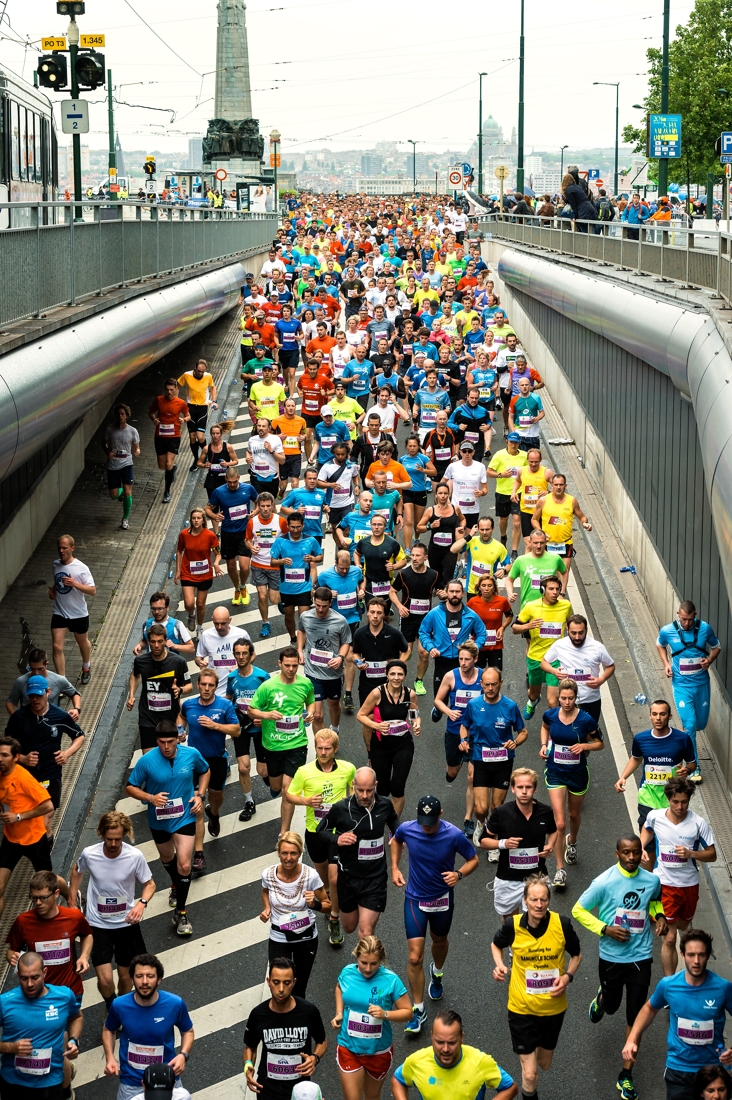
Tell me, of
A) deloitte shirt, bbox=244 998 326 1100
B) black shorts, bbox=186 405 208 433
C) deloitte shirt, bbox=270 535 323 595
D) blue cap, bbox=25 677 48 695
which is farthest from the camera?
black shorts, bbox=186 405 208 433

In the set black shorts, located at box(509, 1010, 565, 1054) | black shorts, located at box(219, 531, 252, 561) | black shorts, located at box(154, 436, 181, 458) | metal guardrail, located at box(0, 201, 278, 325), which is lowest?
black shorts, located at box(509, 1010, 565, 1054)

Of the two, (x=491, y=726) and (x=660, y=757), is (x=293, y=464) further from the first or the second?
(x=660, y=757)

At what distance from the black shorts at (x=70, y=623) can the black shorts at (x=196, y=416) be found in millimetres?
7983

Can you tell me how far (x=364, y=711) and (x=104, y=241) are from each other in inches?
370

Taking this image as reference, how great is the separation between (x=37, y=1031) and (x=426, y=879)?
2.59 meters

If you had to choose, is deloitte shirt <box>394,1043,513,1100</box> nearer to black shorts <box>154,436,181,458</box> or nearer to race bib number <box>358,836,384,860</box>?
race bib number <box>358,836,384,860</box>

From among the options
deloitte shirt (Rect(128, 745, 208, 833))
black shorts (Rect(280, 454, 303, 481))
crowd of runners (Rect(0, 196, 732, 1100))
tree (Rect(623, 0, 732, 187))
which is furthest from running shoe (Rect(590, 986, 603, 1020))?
tree (Rect(623, 0, 732, 187))

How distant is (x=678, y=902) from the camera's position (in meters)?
10.2

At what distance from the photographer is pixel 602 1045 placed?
31.5 feet

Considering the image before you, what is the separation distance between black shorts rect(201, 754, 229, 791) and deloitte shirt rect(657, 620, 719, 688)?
3709 millimetres

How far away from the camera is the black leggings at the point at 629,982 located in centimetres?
934

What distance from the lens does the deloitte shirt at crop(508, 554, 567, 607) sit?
14.7 m

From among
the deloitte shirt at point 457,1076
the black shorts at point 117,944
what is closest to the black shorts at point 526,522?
the black shorts at point 117,944

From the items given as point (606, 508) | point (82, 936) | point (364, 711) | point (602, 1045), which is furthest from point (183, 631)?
point (606, 508)
